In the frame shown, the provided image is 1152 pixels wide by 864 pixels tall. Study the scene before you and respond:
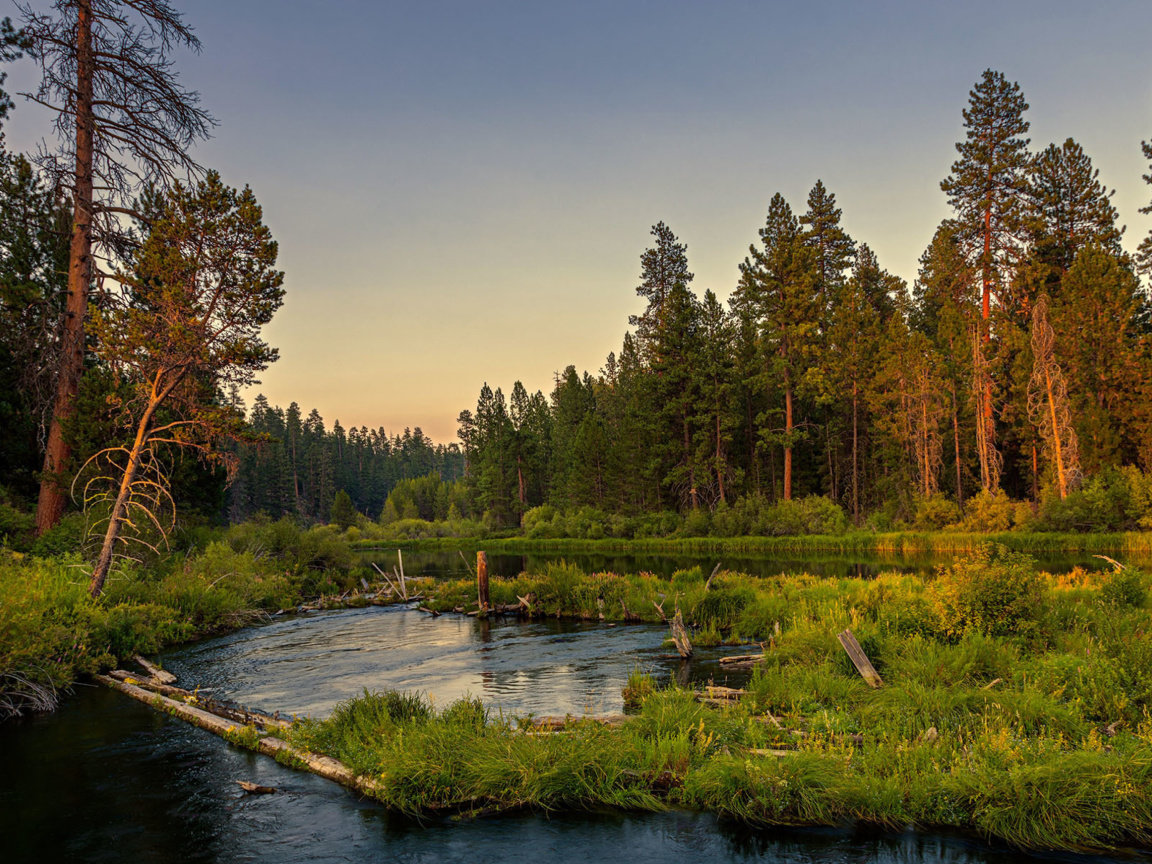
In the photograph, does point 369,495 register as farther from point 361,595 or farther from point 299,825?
point 299,825

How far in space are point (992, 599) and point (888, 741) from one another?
6529 millimetres

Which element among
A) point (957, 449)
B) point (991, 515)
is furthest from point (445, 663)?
point (957, 449)

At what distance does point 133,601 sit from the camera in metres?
20.8

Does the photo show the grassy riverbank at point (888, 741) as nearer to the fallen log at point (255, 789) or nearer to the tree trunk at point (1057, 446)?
the fallen log at point (255, 789)

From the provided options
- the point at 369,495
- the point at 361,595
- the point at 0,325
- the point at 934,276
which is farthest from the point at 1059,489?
the point at 369,495

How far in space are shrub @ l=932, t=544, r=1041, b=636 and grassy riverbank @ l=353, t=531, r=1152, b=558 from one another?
9.68 m

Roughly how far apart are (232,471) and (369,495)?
421ft

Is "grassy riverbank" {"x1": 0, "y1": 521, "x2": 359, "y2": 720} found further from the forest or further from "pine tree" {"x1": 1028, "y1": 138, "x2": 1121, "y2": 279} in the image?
"pine tree" {"x1": 1028, "y1": 138, "x2": 1121, "y2": 279}

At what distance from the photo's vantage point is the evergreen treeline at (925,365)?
43188mm

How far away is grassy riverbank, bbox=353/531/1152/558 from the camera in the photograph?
33656 millimetres

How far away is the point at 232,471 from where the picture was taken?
2206 centimetres

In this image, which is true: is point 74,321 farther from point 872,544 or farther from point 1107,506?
point 1107,506

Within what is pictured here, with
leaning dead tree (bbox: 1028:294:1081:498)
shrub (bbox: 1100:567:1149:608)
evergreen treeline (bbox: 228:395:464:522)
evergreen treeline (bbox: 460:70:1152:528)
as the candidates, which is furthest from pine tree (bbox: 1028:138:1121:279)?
evergreen treeline (bbox: 228:395:464:522)

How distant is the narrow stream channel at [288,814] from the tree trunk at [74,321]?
11.5m
